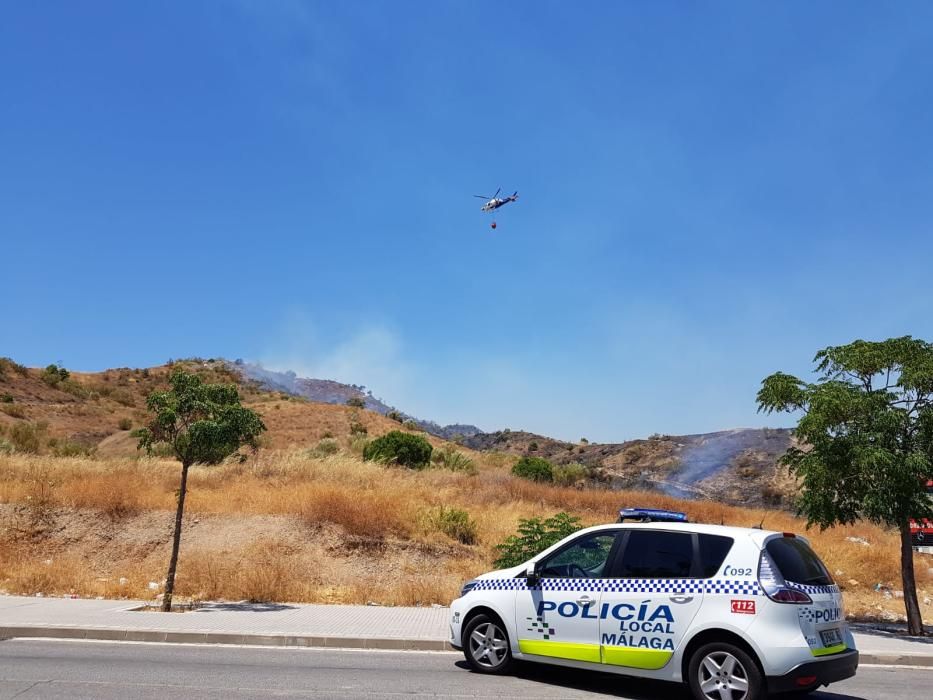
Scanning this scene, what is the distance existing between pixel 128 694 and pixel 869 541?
23.6 metres

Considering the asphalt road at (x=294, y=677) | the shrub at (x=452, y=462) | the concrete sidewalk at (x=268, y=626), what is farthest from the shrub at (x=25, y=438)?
the asphalt road at (x=294, y=677)

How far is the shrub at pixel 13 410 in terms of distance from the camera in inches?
1655

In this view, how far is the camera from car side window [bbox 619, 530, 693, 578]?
7125 millimetres

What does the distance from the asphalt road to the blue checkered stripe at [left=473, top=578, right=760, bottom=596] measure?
1.03m

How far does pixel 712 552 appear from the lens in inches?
275

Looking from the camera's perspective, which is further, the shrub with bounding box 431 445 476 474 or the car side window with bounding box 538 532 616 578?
the shrub with bounding box 431 445 476 474

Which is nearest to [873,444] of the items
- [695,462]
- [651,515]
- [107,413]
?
[651,515]

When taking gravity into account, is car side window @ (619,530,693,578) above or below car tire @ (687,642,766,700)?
above

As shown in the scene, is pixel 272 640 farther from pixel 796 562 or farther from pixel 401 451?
pixel 401 451

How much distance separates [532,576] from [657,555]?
4.78 feet

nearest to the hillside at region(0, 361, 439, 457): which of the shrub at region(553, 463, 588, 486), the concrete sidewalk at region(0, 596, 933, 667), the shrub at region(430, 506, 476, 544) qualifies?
the shrub at region(553, 463, 588, 486)

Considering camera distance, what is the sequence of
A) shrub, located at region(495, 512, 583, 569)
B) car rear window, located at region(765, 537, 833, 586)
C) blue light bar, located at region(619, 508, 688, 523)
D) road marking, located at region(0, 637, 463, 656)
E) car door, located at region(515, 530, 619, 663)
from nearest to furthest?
car rear window, located at region(765, 537, 833, 586)
car door, located at region(515, 530, 619, 663)
blue light bar, located at region(619, 508, 688, 523)
road marking, located at region(0, 637, 463, 656)
shrub, located at region(495, 512, 583, 569)

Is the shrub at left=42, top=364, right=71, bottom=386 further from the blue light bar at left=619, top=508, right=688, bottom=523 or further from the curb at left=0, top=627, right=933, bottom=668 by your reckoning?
the blue light bar at left=619, top=508, right=688, bottom=523

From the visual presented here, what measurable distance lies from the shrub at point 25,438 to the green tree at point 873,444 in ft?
99.8
